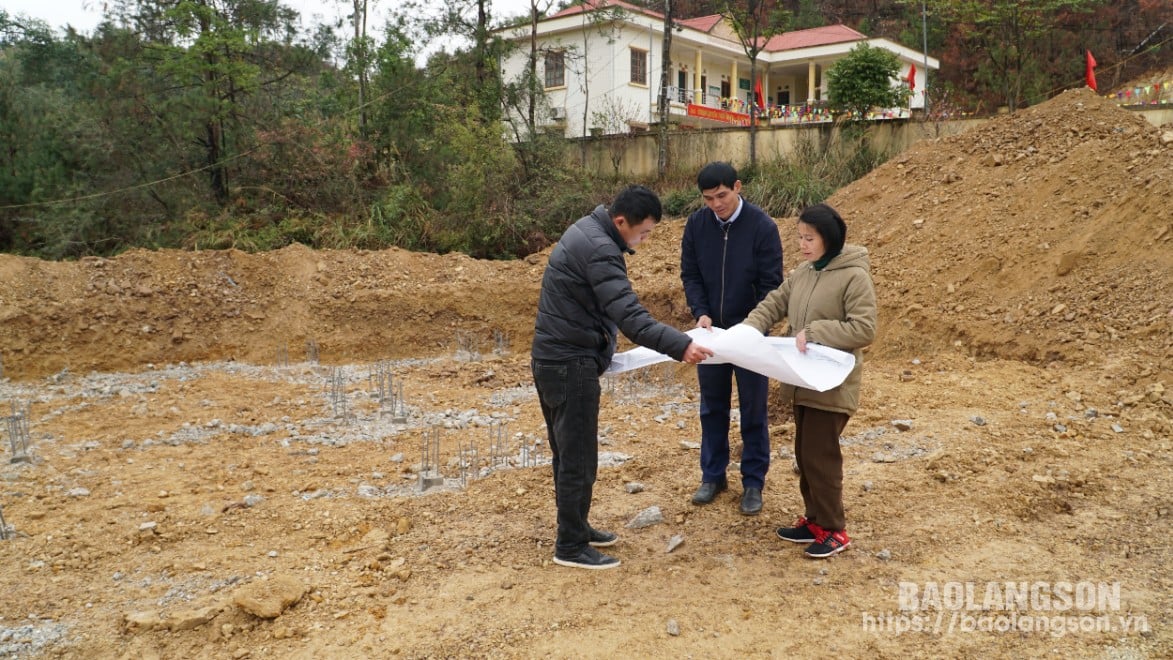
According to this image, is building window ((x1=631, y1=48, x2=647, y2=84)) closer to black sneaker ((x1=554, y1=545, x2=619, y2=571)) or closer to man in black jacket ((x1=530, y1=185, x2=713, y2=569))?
man in black jacket ((x1=530, y1=185, x2=713, y2=569))

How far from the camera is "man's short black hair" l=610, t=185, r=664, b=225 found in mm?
3529

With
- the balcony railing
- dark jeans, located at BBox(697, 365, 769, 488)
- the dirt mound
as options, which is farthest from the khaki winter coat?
the balcony railing

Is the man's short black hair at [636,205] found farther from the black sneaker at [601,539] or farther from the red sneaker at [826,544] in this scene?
the red sneaker at [826,544]

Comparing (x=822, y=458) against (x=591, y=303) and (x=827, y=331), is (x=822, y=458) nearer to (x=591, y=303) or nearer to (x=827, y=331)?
(x=827, y=331)

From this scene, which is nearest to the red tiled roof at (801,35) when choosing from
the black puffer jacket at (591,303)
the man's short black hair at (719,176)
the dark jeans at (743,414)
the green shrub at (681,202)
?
the green shrub at (681,202)

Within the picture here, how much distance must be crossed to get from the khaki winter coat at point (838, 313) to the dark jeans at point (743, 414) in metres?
0.62

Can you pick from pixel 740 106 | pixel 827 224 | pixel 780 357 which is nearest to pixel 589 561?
pixel 780 357

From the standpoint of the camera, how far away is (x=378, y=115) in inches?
632

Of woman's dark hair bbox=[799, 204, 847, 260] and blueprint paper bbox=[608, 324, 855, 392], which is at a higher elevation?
woman's dark hair bbox=[799, 204, 847, 260]

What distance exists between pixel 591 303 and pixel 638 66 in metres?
21.2

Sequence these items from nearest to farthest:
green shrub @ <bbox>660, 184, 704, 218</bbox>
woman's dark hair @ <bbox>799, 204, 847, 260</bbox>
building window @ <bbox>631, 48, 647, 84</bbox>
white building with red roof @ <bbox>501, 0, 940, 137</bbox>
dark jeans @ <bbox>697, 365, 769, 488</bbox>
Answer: woman's dark hair @ <bbox>799, 204, 847, 260</bbox> → dark jeans @ <bbox>697, 365, 769, 488</bbox> → green shrub @ <bbox>660, 184, 704, 218</bbox> → white building with red roof @ <bbox>501, 0, 940, 137</bbox> → building window @ <bbox>631, 48, 647, 84</bbox>

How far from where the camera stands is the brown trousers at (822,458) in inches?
142

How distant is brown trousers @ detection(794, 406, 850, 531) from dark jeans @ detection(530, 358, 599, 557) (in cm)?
96

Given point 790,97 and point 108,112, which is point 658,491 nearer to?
point 108,112
